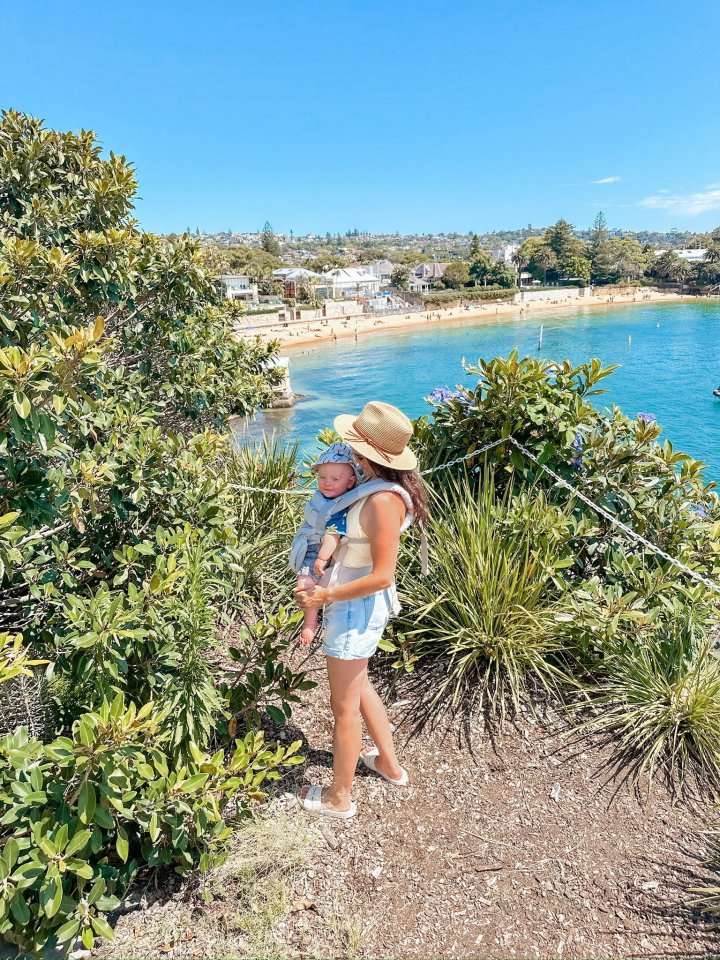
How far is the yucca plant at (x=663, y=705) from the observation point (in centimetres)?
262

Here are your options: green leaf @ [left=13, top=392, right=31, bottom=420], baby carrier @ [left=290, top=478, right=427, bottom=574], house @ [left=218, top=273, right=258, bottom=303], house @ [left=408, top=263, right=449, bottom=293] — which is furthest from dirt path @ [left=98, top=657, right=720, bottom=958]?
house @ [left=408, top=263, right=449, bottom=293]

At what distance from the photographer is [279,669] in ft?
8.53

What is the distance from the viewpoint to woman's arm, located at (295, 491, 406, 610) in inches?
80.9

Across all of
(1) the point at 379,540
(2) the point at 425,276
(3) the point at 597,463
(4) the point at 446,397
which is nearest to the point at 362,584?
(1) the point at 379,540

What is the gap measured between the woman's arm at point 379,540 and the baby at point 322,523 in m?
0.14

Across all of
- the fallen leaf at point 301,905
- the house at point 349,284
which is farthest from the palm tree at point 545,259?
the fallen leaf at point 301,905

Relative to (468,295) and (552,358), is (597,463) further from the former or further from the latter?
(468,295)

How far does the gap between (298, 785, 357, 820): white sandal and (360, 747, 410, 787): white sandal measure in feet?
0.65

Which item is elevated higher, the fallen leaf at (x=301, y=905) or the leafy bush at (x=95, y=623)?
the leafy bush at (x=95, y=623)

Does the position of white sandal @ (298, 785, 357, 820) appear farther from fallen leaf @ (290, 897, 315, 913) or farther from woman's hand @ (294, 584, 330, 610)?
woman's hand @ (294, 584, 330, 610)

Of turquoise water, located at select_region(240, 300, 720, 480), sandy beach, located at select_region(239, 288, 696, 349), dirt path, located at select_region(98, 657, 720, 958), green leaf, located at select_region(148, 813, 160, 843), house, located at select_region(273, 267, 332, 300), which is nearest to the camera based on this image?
green leaf, located at select_region(148, 813, 160, 843)

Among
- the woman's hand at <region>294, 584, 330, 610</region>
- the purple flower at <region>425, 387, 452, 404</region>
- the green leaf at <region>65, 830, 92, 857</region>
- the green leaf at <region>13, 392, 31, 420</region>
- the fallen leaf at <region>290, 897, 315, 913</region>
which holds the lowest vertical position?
the fallen leaf at <region>290, 897, 315, 913</region>

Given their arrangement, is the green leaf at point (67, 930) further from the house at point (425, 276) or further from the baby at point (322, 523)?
the house at point (425, 276)

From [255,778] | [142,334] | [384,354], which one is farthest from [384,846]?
[384,354]
